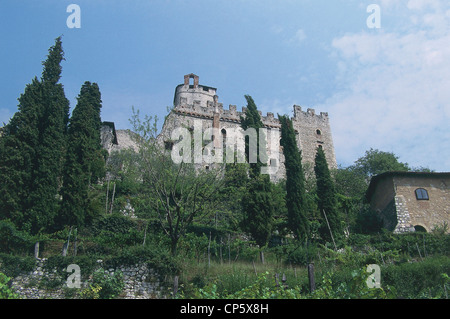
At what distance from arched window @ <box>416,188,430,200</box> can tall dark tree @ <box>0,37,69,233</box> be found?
2201cm

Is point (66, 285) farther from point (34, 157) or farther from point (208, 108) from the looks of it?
point (208, 108)

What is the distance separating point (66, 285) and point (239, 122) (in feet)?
98.0

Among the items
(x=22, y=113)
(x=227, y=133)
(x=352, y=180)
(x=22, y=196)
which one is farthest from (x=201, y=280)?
(x=227, y=133)

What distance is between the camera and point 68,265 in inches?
535

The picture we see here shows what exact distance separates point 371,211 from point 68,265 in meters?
20.2

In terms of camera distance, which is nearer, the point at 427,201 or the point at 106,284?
the point at 106,284

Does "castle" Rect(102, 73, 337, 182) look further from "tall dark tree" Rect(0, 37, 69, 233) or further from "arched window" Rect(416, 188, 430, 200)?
"arched window" Rect(416, 188, 430, 200)

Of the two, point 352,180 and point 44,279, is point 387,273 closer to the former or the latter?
point 44,279

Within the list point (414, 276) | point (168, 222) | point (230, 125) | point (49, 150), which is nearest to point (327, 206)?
point (414, 276)

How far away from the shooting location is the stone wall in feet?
42.6

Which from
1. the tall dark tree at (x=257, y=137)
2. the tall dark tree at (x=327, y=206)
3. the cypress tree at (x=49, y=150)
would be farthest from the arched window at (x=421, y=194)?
the cypress tree at (x=49, y=150)

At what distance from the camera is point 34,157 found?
18.6 metres

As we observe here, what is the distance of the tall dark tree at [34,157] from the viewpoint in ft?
54.9

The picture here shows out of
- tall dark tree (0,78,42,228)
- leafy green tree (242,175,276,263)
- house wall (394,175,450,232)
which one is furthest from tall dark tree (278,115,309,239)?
tall dark tree (0,78,42,228)
